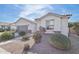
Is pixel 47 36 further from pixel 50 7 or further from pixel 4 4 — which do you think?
pixel 4 4

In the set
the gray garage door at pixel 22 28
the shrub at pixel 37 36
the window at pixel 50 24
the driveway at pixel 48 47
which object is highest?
the window at pixel 50 24

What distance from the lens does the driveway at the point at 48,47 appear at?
2.93 meters

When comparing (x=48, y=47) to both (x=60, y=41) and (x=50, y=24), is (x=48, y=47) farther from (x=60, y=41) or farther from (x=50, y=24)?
(x=50, y=24)

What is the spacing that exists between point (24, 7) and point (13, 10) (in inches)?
7.2

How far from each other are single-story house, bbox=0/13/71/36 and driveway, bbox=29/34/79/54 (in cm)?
13

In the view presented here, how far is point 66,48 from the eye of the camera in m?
2.92

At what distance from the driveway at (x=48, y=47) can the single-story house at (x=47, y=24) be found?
127 mm

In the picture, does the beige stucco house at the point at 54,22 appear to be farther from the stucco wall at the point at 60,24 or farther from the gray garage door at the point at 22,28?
the gray garage door at the point at 22,28

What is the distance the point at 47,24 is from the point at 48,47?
369 millimetres

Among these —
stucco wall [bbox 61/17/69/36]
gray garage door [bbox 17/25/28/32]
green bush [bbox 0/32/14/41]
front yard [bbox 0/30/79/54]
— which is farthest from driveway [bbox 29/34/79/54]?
green bush [bbox 0/32/14/41]

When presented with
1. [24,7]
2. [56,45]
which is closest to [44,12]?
[24,7]

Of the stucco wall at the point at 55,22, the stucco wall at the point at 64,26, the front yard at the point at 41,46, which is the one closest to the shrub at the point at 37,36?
the front yard at the point at 41,46

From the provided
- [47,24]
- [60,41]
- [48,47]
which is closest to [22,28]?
[47,24]

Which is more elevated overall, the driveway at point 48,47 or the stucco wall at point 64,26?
the stucco wall at point 64,26
